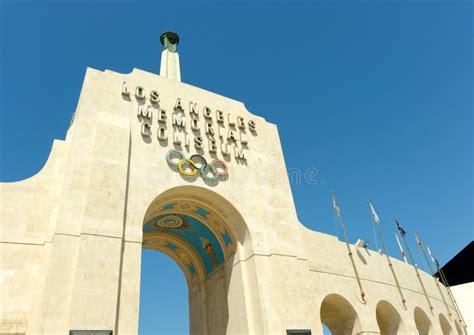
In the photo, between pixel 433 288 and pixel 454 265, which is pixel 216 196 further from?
pixel 454 265

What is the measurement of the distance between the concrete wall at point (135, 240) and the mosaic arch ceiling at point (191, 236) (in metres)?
0.83

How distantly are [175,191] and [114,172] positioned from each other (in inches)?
149

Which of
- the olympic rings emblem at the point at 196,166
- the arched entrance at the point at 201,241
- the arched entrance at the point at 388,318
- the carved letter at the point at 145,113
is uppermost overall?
the carved letter at the point at 145,113

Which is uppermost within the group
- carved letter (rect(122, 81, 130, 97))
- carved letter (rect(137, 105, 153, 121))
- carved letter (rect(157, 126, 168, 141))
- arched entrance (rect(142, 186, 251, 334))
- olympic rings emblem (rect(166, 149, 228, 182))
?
carved letter (rect(122, 81, 130, 97))

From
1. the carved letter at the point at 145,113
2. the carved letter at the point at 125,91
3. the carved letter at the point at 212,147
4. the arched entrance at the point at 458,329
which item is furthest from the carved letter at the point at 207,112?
the arched entrance at the point at 458,329

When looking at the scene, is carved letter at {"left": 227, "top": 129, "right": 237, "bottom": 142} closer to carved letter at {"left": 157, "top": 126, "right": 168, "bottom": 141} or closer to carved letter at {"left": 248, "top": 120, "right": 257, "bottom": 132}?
carved letter at {"left": 248, "top": 120, "right": 257, "bottom": 132}

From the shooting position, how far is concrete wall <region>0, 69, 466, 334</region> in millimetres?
14875

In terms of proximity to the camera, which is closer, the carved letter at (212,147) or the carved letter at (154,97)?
the carved letter at (154,97)

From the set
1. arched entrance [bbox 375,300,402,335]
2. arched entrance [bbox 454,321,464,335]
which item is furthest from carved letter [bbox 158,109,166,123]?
arched entrance [bbox 454,321,464,335]

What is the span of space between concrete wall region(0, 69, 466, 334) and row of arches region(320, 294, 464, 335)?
0.11m

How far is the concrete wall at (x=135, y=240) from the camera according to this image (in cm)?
1488

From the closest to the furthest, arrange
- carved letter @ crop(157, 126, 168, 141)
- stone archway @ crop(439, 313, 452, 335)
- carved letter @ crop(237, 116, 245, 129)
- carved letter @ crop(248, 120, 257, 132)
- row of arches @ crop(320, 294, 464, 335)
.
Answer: carved letter @ crop(157, 126, 168, 141) < row of arches @ crop(320, 294, 464, 335) < carved letter @ crop(237, 116, 245, 129) < carved letter @ crop(248, 120, 257, 132) < stone archway @ crop(439, 313, 452, 335)

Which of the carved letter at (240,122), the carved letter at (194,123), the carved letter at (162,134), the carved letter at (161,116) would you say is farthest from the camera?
the carved letter at (240,122)

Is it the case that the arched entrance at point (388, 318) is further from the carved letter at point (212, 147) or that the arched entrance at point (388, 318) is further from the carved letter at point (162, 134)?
the carved letter at point (162, 134)
